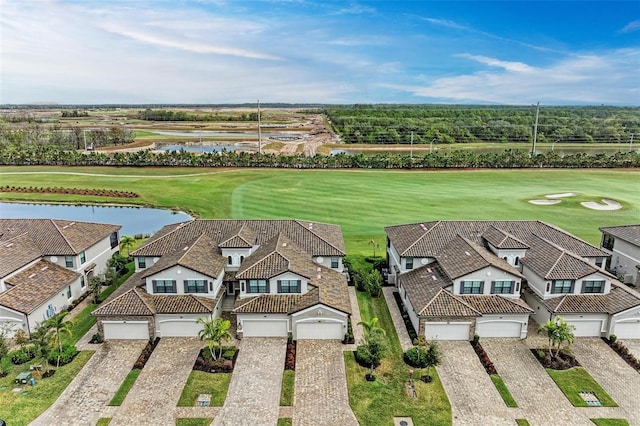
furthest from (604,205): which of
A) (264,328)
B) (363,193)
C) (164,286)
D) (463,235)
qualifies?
(164,286)

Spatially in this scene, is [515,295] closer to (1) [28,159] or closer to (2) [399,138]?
(1) [28,159]

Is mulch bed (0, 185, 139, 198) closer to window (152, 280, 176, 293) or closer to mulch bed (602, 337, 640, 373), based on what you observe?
window (152, 280, 176, 293)

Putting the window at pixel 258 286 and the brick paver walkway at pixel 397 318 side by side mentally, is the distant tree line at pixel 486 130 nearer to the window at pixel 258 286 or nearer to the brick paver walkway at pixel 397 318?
the brick paver walkway at pixel 397 318

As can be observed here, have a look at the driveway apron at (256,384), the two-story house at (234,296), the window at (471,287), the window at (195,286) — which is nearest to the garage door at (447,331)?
the window at (471,287)

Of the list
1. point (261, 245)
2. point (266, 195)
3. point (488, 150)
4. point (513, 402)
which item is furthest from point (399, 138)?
point (513, 402)

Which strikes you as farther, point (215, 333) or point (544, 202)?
point (544, 202)

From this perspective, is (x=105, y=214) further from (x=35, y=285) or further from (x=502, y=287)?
(x=502, y=287)

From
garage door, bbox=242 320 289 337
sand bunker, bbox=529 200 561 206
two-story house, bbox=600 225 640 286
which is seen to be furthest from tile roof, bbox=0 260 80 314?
sand bunker, bbox=529 200 561 206
